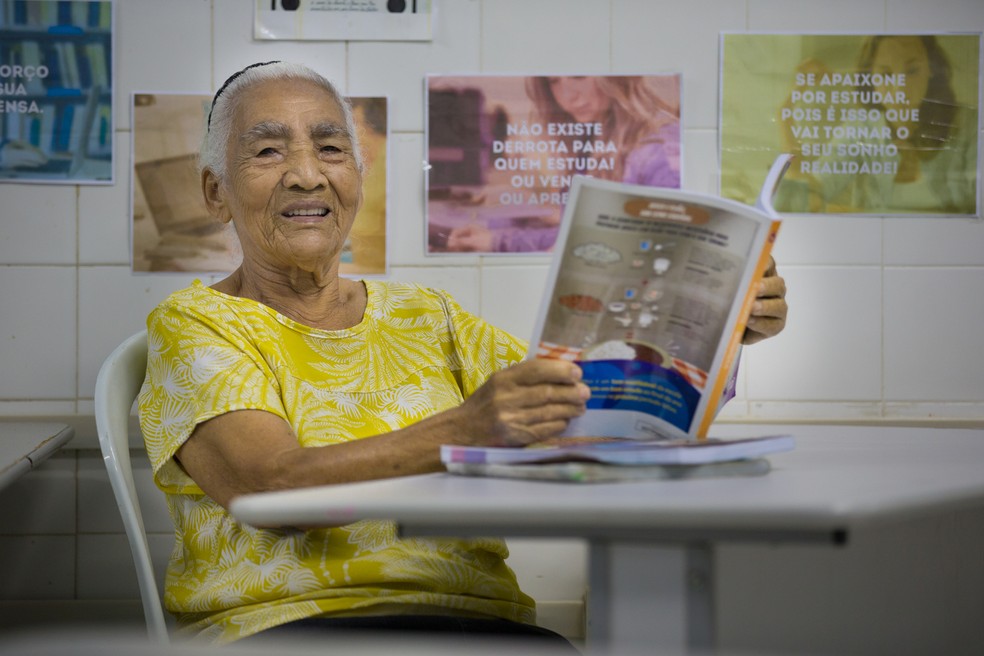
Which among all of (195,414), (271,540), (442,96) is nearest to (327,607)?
(271,540)

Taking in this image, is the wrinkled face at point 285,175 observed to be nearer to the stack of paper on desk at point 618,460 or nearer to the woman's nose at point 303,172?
the woman's nose at point 303,172

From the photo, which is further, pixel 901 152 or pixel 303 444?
pixel 901 152

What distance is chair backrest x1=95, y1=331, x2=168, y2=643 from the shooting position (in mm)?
1401

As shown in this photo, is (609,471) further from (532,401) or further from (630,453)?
(532,401)

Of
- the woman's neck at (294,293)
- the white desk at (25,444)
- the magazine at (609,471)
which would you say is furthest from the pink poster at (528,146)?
the magazine at (609,471)

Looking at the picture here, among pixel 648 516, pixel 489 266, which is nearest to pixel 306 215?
pixel 489 266

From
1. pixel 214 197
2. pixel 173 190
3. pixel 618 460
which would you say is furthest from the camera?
pixel 173 190

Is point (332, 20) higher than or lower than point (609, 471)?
higher

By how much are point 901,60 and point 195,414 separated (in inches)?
68.0

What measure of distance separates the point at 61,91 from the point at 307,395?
Answer: 45.7 inches

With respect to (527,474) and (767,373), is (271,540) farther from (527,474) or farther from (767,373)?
(767,373)

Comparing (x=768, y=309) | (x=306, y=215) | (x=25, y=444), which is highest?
(x=306, y=215)

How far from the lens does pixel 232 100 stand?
64.1 inches

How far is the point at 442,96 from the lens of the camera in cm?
219
